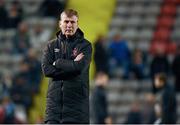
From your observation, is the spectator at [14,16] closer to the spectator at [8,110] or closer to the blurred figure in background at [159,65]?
the spectator at [8,110]

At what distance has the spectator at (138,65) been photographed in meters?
19.1

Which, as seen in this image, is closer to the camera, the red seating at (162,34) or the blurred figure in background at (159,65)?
the blurred figure in background at (159,65)

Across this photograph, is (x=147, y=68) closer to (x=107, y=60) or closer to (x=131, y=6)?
(x=107, y=60)

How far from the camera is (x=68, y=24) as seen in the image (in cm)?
854

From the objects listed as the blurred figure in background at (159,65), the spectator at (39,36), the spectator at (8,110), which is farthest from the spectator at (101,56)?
the spectator at (8,110)

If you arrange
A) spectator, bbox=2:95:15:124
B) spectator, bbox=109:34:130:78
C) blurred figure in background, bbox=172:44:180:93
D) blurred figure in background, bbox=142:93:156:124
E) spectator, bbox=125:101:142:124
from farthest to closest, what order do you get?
1. spectator, bbox=109:34:130:78
2. blurred figure in background, bbox=172:44:180:93
3. spectator, bbox=2:95:15:124
4. spectator, bbox=125:101:142:124
5. blurred figure in background, bbox=142:93:156:124

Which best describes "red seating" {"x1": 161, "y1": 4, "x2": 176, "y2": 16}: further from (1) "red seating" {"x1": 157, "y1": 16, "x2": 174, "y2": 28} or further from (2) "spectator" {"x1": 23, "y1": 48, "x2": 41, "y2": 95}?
(2) "spectator" {"x1": 23, "y1": 48, "x2": 41, "y2": 95}

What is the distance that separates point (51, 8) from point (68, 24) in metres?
13.2

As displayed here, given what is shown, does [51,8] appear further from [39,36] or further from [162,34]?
[162,34]

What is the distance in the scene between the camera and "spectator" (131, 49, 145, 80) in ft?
62.7

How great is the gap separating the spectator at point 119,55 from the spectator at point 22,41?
2.18 metres

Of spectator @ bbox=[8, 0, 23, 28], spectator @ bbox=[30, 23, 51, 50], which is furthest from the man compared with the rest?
spectator @ bbox=[8, 0, 23, 28]

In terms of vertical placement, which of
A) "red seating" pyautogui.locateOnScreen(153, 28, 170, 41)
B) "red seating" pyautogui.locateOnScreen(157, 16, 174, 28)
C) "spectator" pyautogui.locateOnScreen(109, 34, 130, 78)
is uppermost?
"red seating" pyautogui.locateOnScreen(157, 16, 174, 28)

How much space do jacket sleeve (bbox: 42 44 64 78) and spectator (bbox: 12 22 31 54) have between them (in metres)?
11.4
